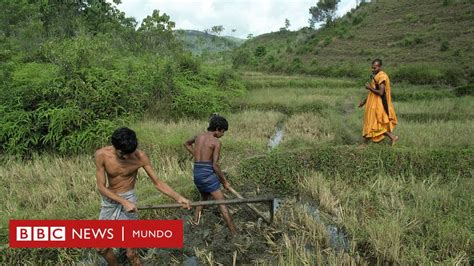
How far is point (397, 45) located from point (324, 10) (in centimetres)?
2554

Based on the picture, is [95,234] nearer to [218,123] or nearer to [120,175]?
[120,175]

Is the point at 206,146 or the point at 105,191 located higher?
the point at 206,146

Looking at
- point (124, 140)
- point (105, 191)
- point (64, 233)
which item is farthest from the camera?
point (64, 233)

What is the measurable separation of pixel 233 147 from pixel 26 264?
4666mm

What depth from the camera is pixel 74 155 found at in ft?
27.5

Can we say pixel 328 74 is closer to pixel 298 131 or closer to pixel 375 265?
pixel 298 131

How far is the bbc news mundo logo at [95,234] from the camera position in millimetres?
3588

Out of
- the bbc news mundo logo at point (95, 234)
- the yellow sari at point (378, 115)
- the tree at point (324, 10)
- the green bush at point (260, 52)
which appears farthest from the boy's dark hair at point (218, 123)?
the tree at point (324, 10)

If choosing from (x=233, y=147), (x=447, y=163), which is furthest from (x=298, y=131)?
(x=447, y=163)

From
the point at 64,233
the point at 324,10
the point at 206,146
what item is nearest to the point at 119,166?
the point at 64,233

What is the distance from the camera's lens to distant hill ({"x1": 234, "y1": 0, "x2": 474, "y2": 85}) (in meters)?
18.2

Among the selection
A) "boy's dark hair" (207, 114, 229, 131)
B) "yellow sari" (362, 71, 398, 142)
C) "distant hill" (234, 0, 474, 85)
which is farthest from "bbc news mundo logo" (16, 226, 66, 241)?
"distant hill" (234, 0, 474, 85)

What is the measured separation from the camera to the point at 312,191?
6.01m

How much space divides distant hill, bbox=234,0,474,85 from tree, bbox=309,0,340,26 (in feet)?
34.0
